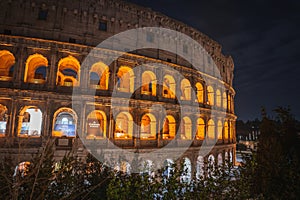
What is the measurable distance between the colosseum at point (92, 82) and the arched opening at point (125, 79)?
0.33 feet

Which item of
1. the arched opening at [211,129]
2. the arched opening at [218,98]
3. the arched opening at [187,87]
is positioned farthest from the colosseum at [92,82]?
the arched opening at [218,98]

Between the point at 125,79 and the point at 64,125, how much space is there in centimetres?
717

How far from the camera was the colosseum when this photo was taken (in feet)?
50.0

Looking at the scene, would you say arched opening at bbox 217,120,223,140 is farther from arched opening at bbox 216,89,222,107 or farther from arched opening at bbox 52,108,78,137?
arched opening at bbox 52,108,78,137

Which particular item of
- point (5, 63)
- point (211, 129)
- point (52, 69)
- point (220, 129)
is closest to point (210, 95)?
point (211, 129)

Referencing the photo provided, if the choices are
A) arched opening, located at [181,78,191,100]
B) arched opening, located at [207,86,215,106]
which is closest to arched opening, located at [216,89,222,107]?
arched opening, located at [207,86,215,106]

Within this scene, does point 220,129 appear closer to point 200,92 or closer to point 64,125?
point 200,92

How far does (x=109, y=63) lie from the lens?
57.0 ft

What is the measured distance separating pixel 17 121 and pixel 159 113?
1082 centimetres

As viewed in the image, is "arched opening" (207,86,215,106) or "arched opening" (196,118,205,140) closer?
"arched opening" (196,118,205,140)

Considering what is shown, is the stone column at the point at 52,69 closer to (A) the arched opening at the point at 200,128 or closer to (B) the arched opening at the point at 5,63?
(B) the arched opening at the point at 5,63

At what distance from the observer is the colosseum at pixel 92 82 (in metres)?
15.2

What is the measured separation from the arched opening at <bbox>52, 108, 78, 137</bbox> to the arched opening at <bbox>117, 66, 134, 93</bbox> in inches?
185

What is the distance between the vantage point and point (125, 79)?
20828 millimetres
